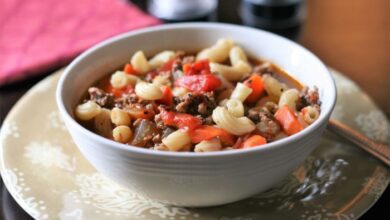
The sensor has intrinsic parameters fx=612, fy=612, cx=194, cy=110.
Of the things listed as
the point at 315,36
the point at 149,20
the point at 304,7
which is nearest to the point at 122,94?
the point at 149,20

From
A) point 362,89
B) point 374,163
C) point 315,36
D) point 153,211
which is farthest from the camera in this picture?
point 315,36

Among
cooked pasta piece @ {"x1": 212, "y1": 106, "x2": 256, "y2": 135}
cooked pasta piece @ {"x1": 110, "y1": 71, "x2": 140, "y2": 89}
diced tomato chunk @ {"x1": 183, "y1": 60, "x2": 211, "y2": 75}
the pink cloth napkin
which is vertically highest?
cooked pasta piece @ {"x1": 212, "y1": 106, "x2": 256, "y2": 135}

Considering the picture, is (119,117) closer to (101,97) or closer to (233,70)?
(101,97)

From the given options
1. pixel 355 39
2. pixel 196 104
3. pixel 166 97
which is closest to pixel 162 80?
pixel 166 97

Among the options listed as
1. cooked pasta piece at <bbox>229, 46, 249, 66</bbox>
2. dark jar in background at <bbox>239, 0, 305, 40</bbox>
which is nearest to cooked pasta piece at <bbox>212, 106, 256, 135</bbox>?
cooked pasta piece at <bbox>229, 46, 249, 66</bbox>

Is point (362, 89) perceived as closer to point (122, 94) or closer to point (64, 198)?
point (122, 94)

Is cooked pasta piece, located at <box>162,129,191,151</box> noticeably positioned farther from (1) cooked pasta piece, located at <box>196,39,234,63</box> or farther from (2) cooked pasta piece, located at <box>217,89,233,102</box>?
(1) cooked pasta piece, located at <box>196,39,234,63</box>
